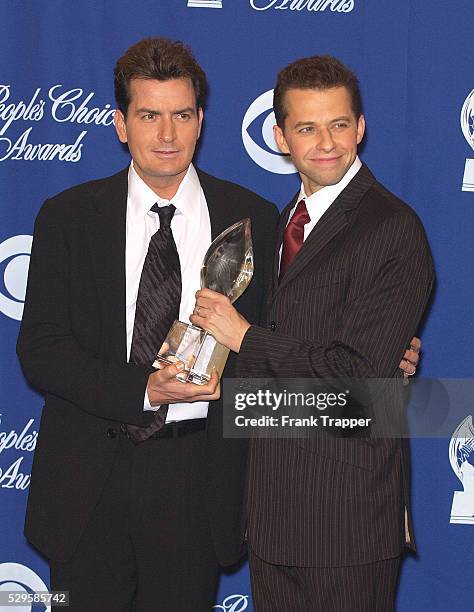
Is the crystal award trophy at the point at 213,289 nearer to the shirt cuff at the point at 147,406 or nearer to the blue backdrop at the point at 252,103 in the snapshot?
the shirt cuff at the point at 147,406

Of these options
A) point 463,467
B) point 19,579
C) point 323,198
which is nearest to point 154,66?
point 323,198

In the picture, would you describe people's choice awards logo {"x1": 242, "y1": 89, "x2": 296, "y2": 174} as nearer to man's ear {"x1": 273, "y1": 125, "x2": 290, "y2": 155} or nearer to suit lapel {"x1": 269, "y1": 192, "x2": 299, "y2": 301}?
suit lapel {"x1": 269, "y1": 192, "x2": 299, "y2": 301}

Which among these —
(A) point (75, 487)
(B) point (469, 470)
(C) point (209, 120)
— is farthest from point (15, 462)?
(B) point (469, 470)

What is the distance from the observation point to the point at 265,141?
3215 mm

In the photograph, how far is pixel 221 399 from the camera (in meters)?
2.43

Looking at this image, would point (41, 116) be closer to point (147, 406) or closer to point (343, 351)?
point (147, 406)

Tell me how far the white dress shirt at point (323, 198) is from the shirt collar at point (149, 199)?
35 centimetres

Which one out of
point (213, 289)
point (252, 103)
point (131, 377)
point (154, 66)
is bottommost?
point (131, 377)

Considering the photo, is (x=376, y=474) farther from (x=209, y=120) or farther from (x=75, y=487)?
(x=209, y=120)

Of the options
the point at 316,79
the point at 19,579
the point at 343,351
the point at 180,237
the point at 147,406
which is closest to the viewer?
the point at 343,351

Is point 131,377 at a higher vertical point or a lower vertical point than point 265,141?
lower

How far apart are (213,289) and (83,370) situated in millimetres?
401

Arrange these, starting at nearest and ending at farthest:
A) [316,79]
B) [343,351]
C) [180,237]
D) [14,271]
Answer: [343,351]
[316,79]
[180,237]
[14,271]

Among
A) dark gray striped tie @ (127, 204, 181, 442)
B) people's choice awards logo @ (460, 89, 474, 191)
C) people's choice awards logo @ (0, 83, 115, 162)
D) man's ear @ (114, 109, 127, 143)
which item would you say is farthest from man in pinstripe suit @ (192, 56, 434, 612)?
people's choice awards logo @ (0, 83, 115, 162)
